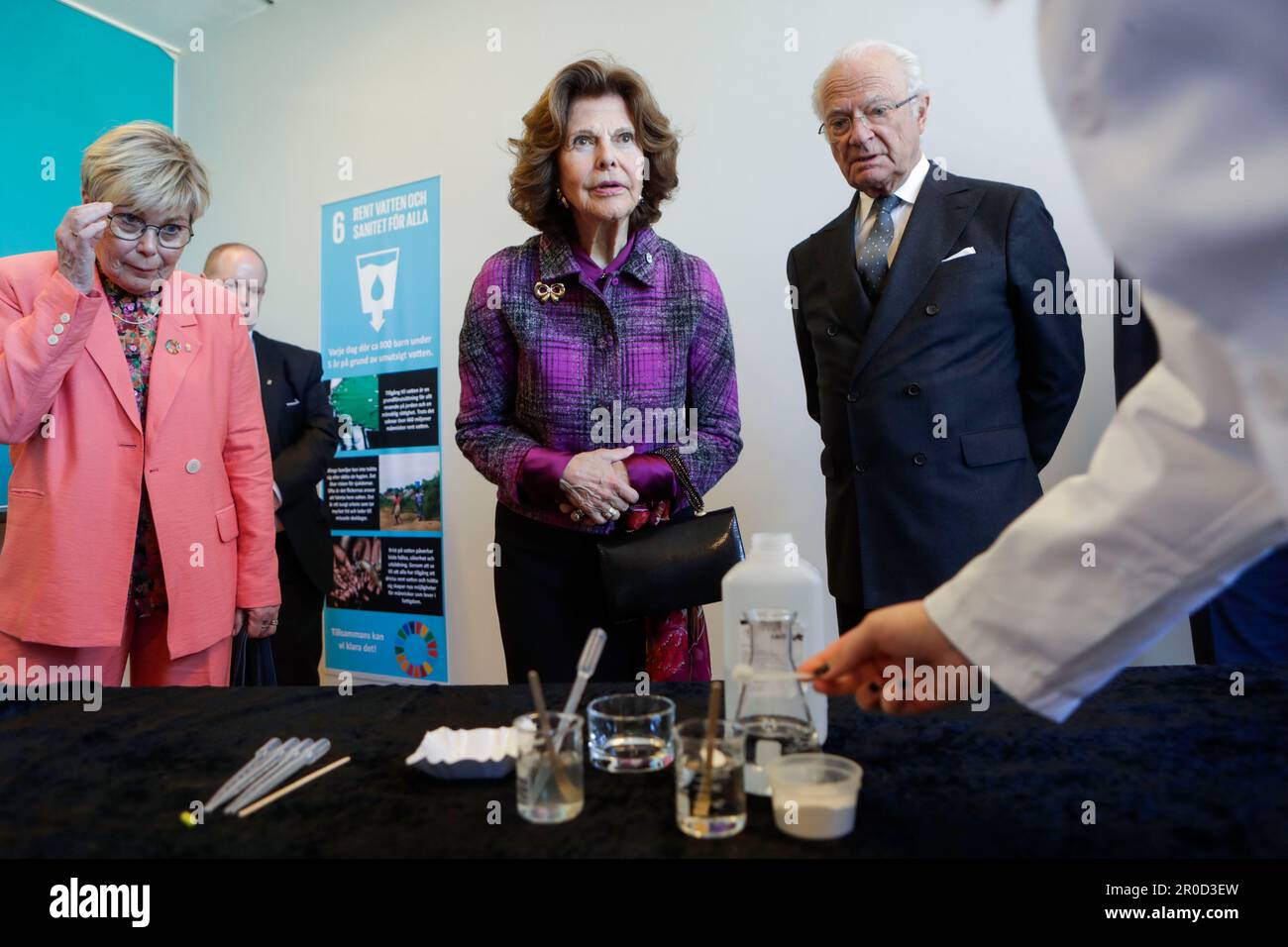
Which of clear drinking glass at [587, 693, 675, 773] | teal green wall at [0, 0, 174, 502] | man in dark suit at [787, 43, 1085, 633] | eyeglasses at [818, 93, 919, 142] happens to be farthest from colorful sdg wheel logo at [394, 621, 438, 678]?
clear drinking glass at [587, 693, 675, 773]

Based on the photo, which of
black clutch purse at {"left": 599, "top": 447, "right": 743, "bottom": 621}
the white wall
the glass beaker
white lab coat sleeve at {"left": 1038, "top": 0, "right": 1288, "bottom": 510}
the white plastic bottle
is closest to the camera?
white lab coat sleeve at {"left": 1038, "top": 0, "right": 1288, "bottom": 510}

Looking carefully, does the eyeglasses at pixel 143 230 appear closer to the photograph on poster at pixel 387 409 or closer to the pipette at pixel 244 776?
the pipette at pixel 244 776

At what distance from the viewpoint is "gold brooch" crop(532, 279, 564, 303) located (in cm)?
189

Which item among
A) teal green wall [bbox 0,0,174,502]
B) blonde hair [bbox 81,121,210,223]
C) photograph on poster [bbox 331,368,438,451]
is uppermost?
teal green wall [bbox 0,0,174,502]

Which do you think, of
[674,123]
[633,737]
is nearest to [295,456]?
[674,123]

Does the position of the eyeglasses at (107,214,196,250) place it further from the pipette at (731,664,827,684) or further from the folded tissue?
the pipette at (731,664,827,684)

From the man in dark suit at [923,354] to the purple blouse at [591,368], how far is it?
12.4 inches

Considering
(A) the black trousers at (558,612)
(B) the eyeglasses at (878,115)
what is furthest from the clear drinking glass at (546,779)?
(B) the eyeglasses at (878,115)

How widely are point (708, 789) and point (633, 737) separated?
0.20 meters

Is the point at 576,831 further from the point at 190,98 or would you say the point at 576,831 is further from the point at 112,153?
the point at 190,98

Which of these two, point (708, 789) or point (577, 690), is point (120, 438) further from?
point (708, 789)

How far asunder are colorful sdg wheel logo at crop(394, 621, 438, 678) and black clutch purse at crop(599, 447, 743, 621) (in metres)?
2.30

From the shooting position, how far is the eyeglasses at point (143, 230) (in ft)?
5.68
